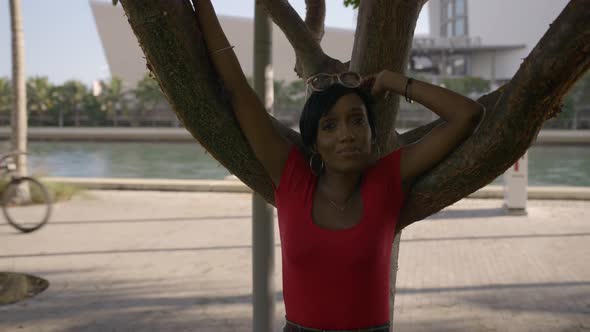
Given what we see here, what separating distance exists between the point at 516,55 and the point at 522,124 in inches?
2738

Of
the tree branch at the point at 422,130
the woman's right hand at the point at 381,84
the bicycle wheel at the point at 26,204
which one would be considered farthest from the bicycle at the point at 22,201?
the woman's right hand at the point at 381,84

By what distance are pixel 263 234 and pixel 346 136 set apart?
2.40m

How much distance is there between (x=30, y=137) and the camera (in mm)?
34031

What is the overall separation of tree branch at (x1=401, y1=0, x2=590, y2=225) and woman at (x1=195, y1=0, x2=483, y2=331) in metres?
0.06

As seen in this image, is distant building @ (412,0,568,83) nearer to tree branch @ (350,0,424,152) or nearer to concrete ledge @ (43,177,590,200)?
concrete ledge @ (43,177,590,200)


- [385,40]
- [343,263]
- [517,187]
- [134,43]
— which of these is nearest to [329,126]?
[343,263]

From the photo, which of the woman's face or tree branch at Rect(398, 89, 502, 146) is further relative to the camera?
tree branch at Rect(398, 89, 502, 146)

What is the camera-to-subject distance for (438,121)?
2.49 m

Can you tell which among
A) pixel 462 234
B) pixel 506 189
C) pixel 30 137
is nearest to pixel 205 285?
pixel 462 234

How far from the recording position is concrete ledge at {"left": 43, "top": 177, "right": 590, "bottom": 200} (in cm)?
1102

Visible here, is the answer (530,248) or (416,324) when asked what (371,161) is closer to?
(416,324)

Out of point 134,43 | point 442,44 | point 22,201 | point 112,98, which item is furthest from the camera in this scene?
point 134,43

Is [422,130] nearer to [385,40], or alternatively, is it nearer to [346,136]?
[385,40]

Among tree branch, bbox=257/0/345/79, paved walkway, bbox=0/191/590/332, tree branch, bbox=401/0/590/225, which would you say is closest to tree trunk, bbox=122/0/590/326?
tree branch, bbox=401/0/590/225
